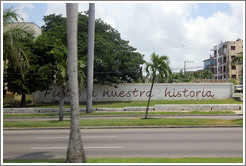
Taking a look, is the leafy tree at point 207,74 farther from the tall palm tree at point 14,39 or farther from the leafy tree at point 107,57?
the tall palm tree at point 14,39

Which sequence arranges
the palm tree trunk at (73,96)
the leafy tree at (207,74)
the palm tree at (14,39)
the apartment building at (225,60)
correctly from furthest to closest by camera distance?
the leafy tree at (207,74)
the apartment building at (225,60)
the palm tree at (14,39)
the palm tree trunk at (73,96)

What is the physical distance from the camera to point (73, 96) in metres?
9.29

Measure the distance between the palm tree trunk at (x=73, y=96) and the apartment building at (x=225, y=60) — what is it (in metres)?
70.1

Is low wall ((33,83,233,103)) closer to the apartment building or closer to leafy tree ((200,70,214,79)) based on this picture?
the apartment building

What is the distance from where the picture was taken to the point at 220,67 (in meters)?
92.1

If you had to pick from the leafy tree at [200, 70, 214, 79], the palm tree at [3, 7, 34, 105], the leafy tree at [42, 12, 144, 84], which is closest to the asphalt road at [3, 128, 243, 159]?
the palm tree at [3, 7, 34, 105]

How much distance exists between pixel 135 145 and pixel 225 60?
3191 inches

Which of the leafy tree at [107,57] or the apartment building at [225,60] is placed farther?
the apartment building at [225,60]

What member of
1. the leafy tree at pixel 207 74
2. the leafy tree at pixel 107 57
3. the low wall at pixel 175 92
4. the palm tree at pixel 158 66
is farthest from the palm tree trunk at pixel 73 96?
the leafy tree at pixel 207 74

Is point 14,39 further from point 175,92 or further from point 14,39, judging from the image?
point 175,92

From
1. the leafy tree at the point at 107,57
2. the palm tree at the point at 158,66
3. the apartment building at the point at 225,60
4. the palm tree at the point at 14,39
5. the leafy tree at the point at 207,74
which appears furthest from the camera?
the leafy tree at the point at 207,74

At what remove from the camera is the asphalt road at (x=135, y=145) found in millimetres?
10383

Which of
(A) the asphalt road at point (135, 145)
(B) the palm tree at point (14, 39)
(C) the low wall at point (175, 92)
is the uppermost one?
(B) the palm tree at point (14, 39)

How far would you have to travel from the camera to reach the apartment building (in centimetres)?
8131
